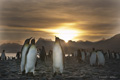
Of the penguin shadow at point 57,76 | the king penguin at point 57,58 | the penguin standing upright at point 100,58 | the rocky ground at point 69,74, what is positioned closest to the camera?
the penguin shadow at point 57,76

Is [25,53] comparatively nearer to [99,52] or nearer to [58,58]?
[58,58]

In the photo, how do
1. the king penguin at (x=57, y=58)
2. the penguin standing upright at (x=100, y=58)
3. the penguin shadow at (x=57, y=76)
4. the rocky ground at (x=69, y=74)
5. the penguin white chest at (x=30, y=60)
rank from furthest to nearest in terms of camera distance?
the penguin standing upright at (x=100, y=58) → the king penguin at (x=57, y=58) → the penguin white chest at (x=30, y=60) → the rocky ground at (x=69, y=74) → the penguin shadow at (x=57, y=76)

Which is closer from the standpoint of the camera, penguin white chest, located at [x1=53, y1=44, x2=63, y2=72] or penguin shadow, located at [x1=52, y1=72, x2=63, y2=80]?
penguin shadow, located at [x1=52, y1=72, x2=63, y2=80]

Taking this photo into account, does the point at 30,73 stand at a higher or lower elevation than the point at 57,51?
lower

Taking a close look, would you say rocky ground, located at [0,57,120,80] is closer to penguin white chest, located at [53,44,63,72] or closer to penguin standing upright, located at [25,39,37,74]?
penguin standing upright, located at [25,39,37,74]

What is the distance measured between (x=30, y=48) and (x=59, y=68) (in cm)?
198

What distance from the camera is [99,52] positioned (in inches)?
666

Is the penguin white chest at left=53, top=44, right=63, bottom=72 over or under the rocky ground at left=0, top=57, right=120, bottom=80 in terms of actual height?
over

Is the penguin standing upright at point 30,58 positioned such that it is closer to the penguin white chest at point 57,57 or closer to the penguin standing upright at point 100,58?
the penguin white chest at point 57,57

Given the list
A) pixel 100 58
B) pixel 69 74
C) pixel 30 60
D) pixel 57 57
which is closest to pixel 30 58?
pixel 30 60

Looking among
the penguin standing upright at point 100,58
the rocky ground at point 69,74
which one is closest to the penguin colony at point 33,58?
the rocky ground at point 69,74

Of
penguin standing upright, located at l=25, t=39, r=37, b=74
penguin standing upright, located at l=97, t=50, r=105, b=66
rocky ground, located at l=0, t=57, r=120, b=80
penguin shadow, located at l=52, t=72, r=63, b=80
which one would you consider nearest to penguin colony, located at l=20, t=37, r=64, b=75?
penguin standing upright, located at l=25, t=39, r=37, b=74

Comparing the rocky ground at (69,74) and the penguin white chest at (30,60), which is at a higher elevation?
the penguin white chest at (30,60)

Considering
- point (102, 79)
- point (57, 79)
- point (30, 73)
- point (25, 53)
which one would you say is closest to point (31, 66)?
point (30, 73)
